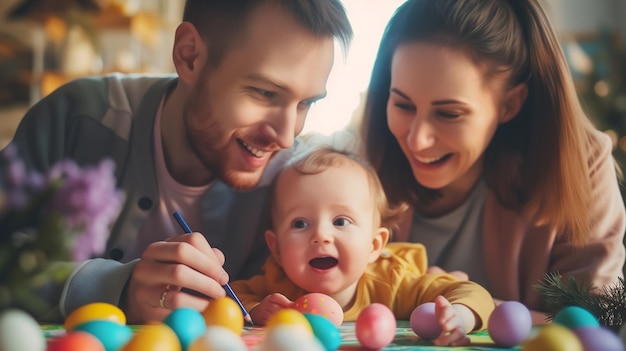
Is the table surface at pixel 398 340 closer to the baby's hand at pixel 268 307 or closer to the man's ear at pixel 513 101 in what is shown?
the baby's hand at pixel 268 307

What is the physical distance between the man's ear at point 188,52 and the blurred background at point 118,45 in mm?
875

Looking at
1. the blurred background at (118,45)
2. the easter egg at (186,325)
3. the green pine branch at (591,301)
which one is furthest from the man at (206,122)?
the blurred background at (118,45)

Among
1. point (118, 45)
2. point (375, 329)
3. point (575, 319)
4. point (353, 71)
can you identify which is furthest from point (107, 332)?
point (118, 45)

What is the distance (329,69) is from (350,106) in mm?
137

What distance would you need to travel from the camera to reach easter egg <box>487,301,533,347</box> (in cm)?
80

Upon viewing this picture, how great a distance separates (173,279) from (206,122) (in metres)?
0.30

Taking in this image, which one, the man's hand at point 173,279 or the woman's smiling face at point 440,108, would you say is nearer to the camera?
the man's hand at point 173,279

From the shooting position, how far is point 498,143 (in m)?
1.18

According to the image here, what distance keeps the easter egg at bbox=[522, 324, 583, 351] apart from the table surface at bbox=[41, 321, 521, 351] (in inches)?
6.4

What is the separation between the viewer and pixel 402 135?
1158 millimetres

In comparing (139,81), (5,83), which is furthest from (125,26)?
(139,81)

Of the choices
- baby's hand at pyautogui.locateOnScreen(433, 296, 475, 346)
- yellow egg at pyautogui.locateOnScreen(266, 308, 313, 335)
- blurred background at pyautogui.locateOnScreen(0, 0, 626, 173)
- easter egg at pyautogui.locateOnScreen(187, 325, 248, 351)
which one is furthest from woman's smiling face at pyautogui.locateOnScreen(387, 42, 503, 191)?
blurred background at pyautogui.locateOnScreen(0, 0, 626, 173)

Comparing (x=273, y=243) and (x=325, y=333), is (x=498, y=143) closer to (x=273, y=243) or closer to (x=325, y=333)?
(x=273, y=243)

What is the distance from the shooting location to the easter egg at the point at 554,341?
617 mm
